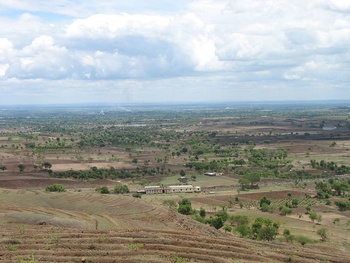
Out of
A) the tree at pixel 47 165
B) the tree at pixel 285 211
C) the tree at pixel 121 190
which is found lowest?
the tree at pixel 285 211

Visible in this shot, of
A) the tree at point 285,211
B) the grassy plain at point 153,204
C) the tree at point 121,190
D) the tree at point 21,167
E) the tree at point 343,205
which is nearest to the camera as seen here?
the grassy plain at point 153,204

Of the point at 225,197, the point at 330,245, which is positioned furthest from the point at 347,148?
the point at 330,245

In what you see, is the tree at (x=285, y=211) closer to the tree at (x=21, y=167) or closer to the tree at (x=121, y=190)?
the tree at (x=121, y=190)

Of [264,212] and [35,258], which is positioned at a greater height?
[35,258]

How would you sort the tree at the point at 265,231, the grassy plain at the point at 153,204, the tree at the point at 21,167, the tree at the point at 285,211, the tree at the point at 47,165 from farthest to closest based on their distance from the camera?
the tree at the point at 47,165, the tree at the point at 21,167, the tree at the point at 285,211, the tree at the point at 265,231, the grassy plain at the point at 153,204

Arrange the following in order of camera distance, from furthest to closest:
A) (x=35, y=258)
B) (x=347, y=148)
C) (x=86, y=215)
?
1. (x=347, y=148)
2. (x=86, y=215)
3. (x=35, y=258)

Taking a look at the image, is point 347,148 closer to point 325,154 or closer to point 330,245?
point 325,154

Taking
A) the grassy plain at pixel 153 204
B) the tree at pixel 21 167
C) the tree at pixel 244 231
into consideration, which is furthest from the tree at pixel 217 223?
the tree at pixel 21 167

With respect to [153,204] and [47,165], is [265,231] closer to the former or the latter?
[153,204]

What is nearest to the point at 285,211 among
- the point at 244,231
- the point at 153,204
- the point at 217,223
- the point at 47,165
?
the point at 217,223

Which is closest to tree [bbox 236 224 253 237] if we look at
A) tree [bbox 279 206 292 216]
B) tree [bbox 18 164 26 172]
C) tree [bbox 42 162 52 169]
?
tree [bbox 279 206 292 216]

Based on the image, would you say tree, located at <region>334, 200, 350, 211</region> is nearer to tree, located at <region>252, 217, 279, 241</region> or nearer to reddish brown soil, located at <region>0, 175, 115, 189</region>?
tree, located at <region>252, 217, 279, 241</region>
